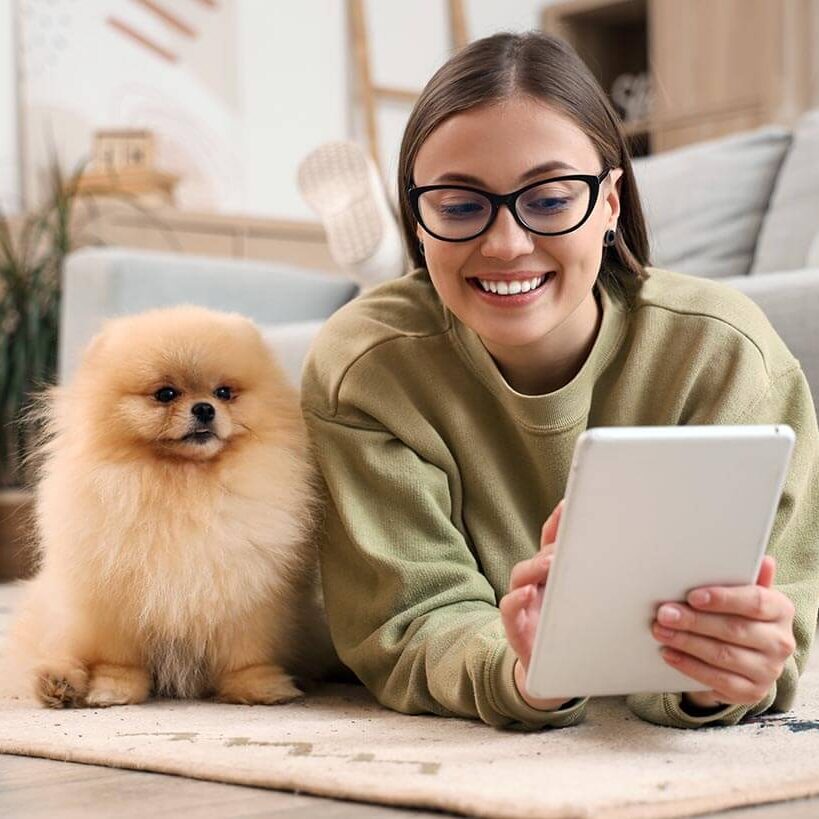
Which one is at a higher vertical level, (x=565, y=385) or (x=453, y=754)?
(x=565, y=385)

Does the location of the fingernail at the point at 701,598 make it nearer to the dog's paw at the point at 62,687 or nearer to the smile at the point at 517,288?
the smile at the point at 517,288

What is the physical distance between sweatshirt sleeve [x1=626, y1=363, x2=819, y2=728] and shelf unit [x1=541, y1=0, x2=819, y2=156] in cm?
313

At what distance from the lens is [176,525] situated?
123 centimetres

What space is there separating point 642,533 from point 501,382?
0.37 metres

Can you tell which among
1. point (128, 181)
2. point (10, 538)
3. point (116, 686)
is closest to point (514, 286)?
point (116, 686)

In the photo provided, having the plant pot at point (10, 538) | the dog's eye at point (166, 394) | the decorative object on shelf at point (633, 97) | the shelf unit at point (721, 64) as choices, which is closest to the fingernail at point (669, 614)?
the dog's eye at point (166, 394)

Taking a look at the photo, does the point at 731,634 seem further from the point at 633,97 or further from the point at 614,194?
the point at 633,97

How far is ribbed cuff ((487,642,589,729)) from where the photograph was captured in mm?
1020

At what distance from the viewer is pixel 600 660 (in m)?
0.93

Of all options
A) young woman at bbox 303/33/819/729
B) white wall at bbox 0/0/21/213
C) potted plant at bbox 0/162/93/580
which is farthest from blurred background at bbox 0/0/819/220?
young woman at bbox 303/33/819/729

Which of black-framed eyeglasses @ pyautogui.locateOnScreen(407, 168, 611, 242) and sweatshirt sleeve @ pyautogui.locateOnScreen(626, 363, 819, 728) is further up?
black-framed eyeglasses @ pyautogui.locateOnScreen(407, 168, 611, 242)

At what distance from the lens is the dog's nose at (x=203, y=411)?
4.07 feet

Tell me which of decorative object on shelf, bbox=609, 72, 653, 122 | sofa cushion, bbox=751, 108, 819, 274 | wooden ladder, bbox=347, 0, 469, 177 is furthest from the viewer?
decorative object on shelf, bbox=609, 72, 653, 122

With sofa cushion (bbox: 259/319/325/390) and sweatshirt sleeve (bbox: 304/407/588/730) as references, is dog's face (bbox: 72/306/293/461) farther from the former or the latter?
sofa cushion (bbox: 259/319/325/390)
